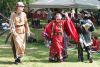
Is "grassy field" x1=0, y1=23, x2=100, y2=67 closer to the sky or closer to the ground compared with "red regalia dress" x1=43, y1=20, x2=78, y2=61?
closer to the ground

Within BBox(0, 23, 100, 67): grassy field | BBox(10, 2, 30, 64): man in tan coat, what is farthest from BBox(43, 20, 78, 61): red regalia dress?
BBox(10, 2, 30, 64): man in tan coat

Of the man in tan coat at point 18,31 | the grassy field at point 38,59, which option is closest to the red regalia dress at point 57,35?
the grassy field at point 38,59

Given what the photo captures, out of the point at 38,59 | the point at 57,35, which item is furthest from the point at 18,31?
the point at 38,59

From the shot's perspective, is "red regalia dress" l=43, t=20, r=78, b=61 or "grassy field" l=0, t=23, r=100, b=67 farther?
"red regalia dress" l=43, t=20, r=78, b=61

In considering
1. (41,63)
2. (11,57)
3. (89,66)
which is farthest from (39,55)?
(89,66)

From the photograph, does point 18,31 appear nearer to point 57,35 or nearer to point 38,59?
point 57,35

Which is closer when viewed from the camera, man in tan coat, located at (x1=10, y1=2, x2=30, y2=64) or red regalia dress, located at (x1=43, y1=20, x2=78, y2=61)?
man in tan coat, located at (x1=10, y1=2, x2=30, y2=64)

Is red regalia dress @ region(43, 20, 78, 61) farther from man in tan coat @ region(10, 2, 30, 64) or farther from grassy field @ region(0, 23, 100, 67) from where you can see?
man in tan coat @ region(10, 2, 30, 64)

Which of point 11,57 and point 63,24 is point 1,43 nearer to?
point 11,57

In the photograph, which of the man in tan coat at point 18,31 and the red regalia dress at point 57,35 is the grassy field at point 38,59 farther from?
the man in tan coat at point 18,31

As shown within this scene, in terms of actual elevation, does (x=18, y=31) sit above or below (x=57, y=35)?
above

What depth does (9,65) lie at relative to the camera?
10.7 m

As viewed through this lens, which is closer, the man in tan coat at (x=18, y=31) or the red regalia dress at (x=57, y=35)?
the man in tan coat at (x=18, y=31)

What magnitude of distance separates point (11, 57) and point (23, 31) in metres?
Answer: 1.87
